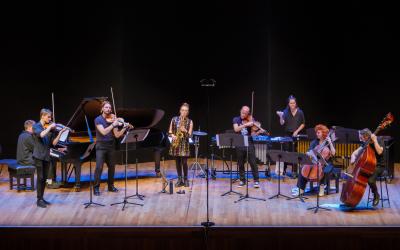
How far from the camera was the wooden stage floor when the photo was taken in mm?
7766

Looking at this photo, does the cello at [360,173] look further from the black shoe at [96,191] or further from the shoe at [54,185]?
the shoe at [54,185]

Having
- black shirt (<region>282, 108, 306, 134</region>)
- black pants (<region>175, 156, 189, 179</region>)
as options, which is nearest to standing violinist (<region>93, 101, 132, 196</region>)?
black pants (<region>175, 156, 189, 179</region>)

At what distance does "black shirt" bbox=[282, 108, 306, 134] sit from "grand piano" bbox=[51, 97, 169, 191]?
241cm

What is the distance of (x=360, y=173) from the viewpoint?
791 centimetres

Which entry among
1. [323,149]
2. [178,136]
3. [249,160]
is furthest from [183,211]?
[323,149]

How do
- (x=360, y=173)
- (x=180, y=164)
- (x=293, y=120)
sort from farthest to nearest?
1. (x=293, y=120)
2. (x=180, y=164)
3. (x=360, y=173)

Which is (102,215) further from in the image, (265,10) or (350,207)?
(265,10)

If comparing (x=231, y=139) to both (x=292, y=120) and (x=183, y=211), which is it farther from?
(x=292, y=120)

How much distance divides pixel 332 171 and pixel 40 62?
6990 mm

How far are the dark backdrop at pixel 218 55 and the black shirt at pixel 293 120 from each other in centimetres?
123

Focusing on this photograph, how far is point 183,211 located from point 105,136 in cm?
192

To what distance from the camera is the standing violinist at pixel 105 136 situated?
29.9ft

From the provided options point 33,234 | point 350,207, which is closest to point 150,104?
point 350,207

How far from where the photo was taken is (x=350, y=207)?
841 cm
